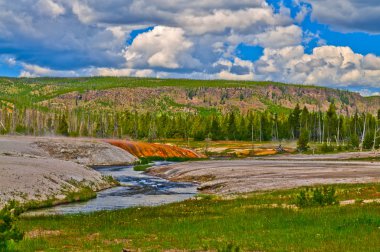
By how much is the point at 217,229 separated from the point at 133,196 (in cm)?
3012

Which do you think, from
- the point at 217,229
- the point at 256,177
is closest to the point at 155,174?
the point at 256,177

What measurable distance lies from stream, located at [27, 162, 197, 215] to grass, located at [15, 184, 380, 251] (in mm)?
8910

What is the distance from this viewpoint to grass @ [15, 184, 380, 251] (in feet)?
70.8

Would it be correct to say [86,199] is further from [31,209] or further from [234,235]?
[234,235]

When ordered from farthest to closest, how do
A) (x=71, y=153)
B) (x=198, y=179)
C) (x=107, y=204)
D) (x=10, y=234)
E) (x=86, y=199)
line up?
(x=71, y=153), (x=198, y=179), (x=86, y=199), (x=107, y=204), (x=10, y=234)

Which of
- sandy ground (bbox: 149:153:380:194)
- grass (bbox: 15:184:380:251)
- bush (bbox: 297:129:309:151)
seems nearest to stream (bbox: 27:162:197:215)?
sandy ground (bbox: 149:153:380:194)

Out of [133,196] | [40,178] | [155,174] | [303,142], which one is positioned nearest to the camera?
[40,178]

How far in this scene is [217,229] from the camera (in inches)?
1017

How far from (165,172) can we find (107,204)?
4151 cm

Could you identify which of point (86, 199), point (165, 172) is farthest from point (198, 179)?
point (86, 199)

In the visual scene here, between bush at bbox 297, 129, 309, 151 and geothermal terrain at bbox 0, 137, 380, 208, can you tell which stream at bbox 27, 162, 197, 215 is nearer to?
geothermal terrain at bbox 0, 137, 380, 208

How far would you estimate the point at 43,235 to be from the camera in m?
26.5

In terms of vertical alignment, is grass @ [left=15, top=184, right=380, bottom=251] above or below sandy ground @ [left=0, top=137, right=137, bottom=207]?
above

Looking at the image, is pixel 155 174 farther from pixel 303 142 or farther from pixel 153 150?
pixel 303 142
